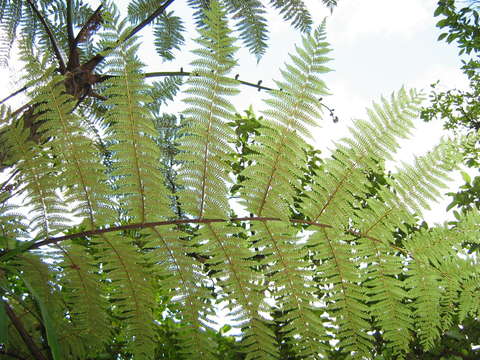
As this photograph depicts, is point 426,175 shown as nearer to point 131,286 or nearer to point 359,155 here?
point 359,155

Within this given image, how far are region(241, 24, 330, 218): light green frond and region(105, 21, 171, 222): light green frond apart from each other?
260mm

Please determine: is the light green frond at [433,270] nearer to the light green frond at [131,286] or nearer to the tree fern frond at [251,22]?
the light green frond at [131,286]

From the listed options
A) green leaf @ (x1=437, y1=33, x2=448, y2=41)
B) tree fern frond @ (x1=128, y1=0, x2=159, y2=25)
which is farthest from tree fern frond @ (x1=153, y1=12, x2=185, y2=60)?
green leaf @ (x1=437, y1=33, x2=448, y2=41)

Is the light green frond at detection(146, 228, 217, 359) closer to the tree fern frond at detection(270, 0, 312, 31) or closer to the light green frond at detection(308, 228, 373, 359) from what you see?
the light green frond at detection(308, 228, 373, 359)

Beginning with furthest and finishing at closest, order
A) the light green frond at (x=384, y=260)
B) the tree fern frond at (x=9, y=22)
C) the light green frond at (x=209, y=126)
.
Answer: the tree fern frond at (x=9, y=22), the light green frond at (x=384, y=260), the light green frond at (x=209, y=126)

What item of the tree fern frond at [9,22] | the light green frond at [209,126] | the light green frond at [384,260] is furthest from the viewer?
the tree fern frond at [9,22]

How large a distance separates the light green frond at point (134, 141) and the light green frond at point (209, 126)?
0.28 ft

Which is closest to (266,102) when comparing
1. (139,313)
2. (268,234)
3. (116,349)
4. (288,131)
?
(288,131)

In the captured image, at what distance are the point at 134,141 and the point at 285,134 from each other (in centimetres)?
41

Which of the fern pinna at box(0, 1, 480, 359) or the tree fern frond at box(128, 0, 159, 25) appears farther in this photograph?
the tree fern frond at box(128, 0, 159, 25)

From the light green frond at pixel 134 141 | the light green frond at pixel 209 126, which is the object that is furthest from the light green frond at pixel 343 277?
the light green frond at pixel 134 141

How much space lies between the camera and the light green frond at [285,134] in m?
1.07

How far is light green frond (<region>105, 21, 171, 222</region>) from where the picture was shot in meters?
1.07

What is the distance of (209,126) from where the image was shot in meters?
1.10
